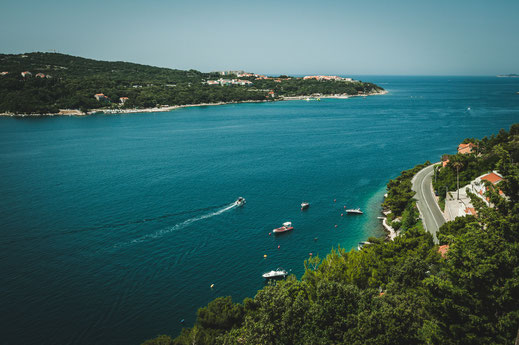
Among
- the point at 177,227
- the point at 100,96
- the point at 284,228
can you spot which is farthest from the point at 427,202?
the point at 100,96

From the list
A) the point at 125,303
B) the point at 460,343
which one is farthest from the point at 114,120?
the point at 460,343

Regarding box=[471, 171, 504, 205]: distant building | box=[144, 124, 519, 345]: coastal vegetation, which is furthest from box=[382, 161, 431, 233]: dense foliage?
box=[144, 124, 519, 345]: coastal vegetation

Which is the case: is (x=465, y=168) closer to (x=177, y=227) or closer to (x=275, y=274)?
(x=275, y=274)

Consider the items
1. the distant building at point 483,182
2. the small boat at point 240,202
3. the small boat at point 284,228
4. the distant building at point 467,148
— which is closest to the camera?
the distant building at point 483,182

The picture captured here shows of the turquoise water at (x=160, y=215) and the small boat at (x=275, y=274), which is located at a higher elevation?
the turquoise water at (x=160, y=215)

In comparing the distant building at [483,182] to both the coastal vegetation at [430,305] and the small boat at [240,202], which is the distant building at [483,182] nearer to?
the coastal vegetation at [430,305]

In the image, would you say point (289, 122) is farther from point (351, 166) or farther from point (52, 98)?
point (52, 98)

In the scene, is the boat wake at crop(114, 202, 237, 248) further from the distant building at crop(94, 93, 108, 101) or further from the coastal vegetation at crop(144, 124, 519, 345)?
the distant building at crop(94, 93, 108, 101)

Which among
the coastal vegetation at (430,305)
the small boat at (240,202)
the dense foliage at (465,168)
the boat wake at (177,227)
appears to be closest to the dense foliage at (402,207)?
the dense foliage at (465,168)
